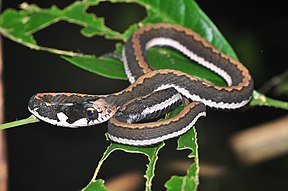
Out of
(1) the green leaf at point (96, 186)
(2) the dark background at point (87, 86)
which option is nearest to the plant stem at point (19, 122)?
(1) the green leaf at point (96, 186)

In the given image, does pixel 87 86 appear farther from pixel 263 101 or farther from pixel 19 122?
pixel 19 122

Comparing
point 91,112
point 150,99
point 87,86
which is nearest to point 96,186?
point 91,112

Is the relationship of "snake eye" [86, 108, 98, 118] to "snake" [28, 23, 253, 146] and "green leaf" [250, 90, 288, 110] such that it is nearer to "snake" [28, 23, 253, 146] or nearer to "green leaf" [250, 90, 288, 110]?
"snake" [28, 23, 253, 146]

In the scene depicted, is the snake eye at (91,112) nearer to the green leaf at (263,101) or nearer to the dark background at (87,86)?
the green leaf at (263,101)

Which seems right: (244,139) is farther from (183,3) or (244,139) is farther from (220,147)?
(183,3)

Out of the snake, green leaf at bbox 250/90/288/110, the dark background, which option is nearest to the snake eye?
the snake
